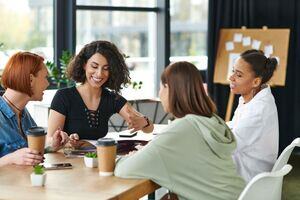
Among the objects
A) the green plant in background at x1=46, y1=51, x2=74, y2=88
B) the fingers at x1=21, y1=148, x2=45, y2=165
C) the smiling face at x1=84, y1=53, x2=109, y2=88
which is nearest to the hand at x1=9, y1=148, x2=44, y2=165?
the fingers at x1=21, y1=148, x2=45, y2=165

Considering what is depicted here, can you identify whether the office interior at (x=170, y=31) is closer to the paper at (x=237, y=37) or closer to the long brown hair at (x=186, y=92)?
the paper at (x=237, y=37)

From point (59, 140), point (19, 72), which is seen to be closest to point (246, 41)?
point (59, 140)

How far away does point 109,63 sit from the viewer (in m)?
3.48

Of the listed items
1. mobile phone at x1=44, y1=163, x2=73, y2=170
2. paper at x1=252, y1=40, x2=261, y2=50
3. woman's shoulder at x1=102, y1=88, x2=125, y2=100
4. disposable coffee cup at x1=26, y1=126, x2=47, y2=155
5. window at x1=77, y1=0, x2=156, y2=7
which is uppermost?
window at x1=77, y1=0, x2=156, y2=7

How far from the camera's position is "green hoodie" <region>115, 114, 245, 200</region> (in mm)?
2368

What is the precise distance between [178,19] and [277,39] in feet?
3.85

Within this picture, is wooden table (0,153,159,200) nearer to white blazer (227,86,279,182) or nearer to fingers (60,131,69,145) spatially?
fingers (60,131,69,145)

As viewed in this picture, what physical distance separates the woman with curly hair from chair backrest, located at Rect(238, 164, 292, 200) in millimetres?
1269

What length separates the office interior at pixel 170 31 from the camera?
582 cm

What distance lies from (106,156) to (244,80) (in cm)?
128

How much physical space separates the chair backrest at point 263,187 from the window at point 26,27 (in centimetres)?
338

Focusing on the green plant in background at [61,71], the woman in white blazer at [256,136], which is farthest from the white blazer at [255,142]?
the green plant in background at [61,71]

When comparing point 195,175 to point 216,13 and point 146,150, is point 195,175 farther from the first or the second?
point 216,13

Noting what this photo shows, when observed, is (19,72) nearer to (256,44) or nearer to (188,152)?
(188,152)
